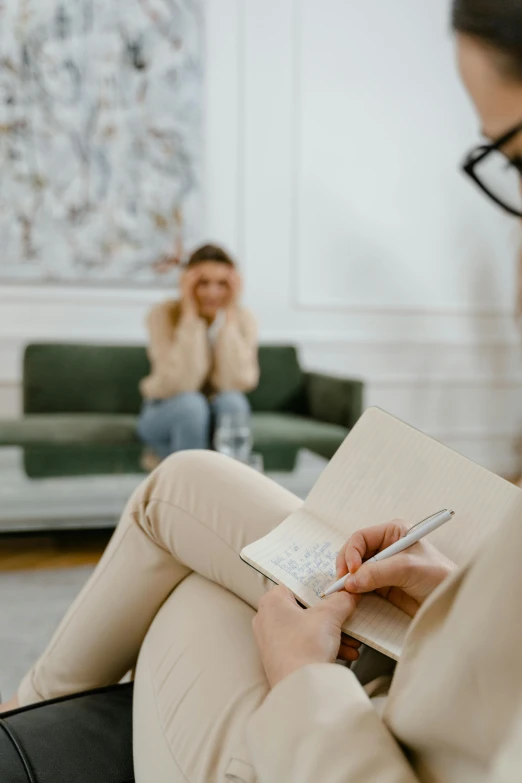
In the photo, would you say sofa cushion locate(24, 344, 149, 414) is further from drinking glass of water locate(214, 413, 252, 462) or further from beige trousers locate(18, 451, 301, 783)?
beige trousers locate(18, 451, 301, 783)

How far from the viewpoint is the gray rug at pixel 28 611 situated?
149 centimetres

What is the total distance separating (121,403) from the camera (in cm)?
315

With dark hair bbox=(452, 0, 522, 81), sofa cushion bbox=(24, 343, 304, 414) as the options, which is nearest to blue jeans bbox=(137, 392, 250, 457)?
sofa cushion bbox=(24, 343, 304, 414)

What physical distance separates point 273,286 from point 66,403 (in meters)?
1.19

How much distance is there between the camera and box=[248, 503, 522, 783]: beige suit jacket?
389 mm

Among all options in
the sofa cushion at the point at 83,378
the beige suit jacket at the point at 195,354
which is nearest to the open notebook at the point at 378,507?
the beige suit jacket at the point at 195,354

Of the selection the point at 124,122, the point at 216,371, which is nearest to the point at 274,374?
the point at 216,371

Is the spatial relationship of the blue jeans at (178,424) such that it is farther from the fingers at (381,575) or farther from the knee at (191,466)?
the fingers at (381,575)

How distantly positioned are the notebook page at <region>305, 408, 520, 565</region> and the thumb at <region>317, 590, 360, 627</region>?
0.13m

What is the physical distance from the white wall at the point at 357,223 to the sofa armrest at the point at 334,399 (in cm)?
49

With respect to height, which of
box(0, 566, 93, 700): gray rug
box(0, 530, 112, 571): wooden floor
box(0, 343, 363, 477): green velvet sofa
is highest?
box(0, 343, 363, 477): green velvet sofa

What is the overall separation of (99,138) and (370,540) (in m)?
2.99

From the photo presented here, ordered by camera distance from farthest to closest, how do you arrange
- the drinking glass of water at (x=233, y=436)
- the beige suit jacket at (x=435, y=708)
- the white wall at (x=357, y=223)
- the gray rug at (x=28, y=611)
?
the white wall at (x=357, y=223), the drinking glass of water at (x=233, y=436), the gray rug at (x=28, y=611), the beige suit jacket at (x=435, y=708)

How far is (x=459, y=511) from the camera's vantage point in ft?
2.54
